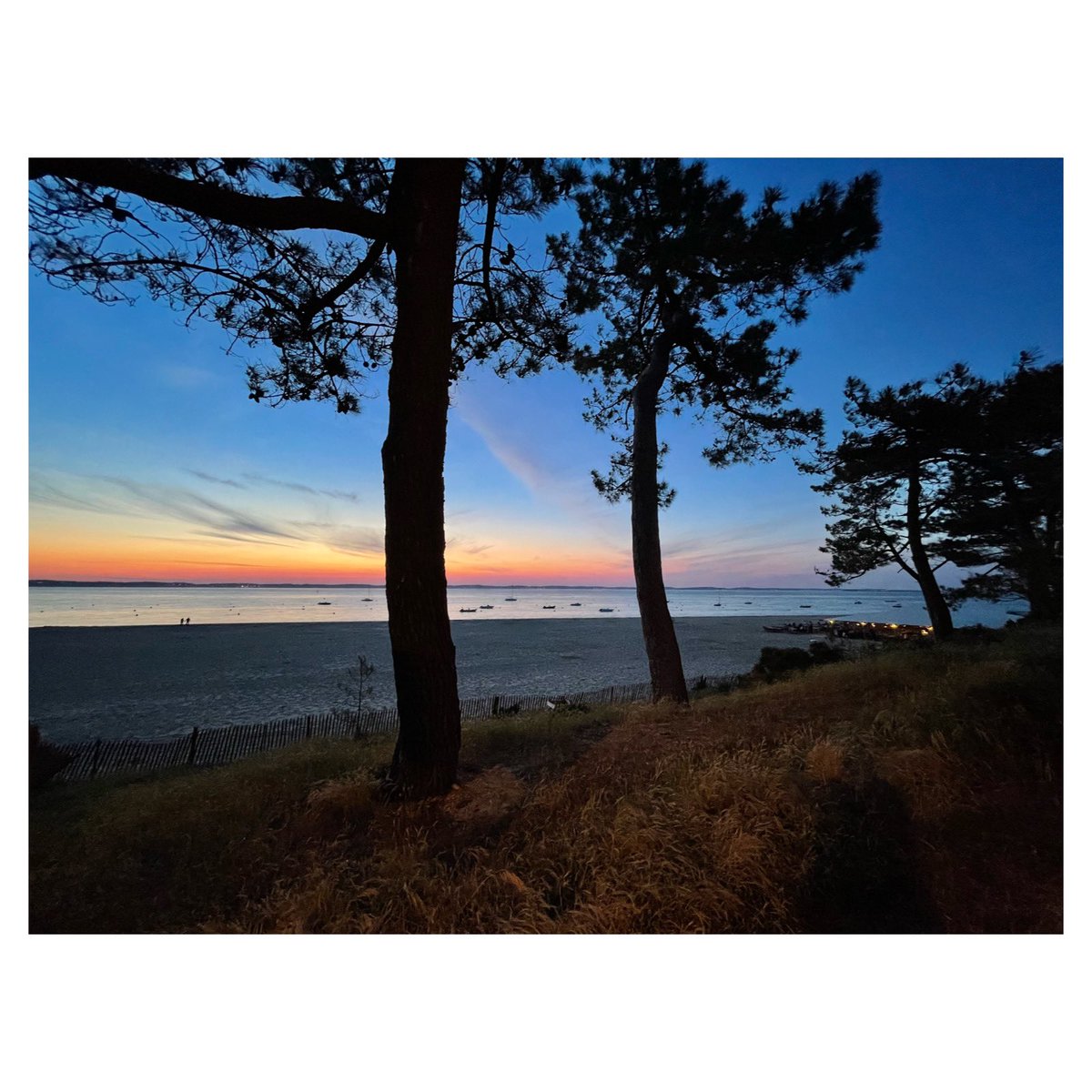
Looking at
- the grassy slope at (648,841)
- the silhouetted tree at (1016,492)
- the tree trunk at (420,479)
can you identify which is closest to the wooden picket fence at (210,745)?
the grassy slope at (648,841)

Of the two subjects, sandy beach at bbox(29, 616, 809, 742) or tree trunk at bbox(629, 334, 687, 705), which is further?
sandy beach at bbox(29, 616, 809, 742)

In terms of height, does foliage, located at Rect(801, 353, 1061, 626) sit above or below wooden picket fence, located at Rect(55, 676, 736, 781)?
above

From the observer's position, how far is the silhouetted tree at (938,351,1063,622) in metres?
2.94

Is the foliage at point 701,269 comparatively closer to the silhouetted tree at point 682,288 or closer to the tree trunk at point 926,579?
the silhouetted tree at point 682,288

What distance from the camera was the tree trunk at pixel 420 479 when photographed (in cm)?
261

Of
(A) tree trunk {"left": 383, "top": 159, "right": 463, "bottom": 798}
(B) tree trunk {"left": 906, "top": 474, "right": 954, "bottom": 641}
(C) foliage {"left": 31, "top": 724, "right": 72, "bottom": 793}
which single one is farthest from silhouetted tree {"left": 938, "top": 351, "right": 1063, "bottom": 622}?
(C) foliage {"left": 31, "top": 724, "right": 72, "bottom": 793}

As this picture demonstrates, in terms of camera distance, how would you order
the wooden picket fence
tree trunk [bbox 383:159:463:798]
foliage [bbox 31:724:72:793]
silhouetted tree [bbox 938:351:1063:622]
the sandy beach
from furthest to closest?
the sandy beach
the wooden picket fence
foliage [bbox 31:724:72:793]
silhouetted tree [bbox 938:351:1063:622]
tree trunk [bbox 383:159:463:798]

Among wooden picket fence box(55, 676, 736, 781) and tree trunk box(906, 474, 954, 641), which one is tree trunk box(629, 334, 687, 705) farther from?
tree trunk box(906, 474, 954, 641)

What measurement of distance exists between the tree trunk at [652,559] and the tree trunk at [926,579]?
432 cm

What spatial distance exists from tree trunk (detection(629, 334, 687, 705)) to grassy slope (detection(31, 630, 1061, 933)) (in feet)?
5.81

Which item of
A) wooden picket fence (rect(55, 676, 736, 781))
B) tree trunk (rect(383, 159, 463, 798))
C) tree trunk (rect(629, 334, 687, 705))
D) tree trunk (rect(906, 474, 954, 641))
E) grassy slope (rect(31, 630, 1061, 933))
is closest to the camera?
grassy slope (rect(31, 630, 1061, 933))

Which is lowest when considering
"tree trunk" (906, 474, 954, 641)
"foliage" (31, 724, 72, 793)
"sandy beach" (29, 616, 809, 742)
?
"sandy beach" (29, 616, 809, 742)

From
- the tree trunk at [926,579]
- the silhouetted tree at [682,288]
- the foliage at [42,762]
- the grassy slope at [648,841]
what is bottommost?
the foliage at [42,762]
